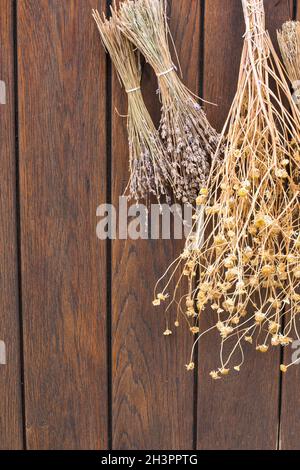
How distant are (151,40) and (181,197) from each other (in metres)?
0.35

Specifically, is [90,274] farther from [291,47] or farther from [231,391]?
[291,47]

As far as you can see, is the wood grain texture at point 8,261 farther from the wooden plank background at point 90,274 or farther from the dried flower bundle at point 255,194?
the dried flower bundle at point 255,194

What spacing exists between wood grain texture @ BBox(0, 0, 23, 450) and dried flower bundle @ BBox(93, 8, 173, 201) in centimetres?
22

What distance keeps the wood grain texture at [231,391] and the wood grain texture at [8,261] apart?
0.44 metres

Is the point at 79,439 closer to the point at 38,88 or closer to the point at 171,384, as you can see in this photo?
the point at 171,384

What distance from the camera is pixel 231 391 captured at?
4.68 feet

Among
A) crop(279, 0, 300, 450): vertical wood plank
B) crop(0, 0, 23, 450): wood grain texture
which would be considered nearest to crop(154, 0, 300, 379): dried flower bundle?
crop(279, 0, 300, 450): vertical wood plank

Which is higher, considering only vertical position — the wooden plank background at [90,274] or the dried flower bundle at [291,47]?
the dried flower bundle at [291,47]

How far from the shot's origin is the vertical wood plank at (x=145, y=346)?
4.39 feet

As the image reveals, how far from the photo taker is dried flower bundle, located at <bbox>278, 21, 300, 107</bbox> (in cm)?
124

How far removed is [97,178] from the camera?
1.36m

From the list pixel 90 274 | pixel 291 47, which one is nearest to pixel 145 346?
pixel 90 274

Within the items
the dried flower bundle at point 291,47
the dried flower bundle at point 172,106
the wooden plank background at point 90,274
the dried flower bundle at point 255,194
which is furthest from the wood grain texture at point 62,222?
the dried flower bundle at point 291,47

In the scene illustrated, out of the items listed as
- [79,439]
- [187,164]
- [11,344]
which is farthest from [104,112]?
[79,439]
